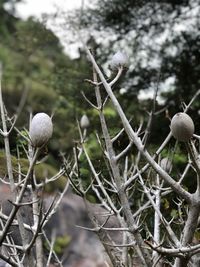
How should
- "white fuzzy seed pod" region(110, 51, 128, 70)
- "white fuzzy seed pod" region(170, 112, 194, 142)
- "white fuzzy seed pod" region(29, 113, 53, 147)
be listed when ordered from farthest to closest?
"white fuzzy seed pod" region(110, 51, 128, 70)
"white fuzzy seed pod" region(170, 112, 194, 142)
"white fuzzy seed pod" region(29, 113, 53, 147)

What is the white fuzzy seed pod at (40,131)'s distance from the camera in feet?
4.64

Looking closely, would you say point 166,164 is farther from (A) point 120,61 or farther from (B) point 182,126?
(B) point 182,126

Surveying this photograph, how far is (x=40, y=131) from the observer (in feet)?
4.67

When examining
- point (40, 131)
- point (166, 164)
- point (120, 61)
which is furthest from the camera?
point (166, 164)

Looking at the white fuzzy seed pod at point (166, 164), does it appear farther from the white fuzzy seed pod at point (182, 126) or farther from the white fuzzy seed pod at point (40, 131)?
the white fuzzy seed pod at point (40, 131)

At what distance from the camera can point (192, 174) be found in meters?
4.38

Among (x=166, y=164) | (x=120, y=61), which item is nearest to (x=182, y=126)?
(x=120, y=61)

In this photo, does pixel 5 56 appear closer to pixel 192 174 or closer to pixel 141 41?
pixel 141 41

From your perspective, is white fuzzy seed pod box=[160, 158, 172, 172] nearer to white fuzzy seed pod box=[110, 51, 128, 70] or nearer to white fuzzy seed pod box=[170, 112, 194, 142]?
white fuzzy seed pod box=[110, 51, 128, 70]

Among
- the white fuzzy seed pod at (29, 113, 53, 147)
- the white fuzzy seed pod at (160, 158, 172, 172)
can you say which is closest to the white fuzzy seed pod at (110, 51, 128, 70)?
the white fuzzy seed pod at (160, 158, 172, 172)

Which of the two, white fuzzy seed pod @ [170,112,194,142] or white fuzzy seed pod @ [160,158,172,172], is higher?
white fuzzy seed pod @ [170,112,194,142]

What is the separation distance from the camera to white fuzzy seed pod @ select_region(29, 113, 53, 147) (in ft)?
4.64

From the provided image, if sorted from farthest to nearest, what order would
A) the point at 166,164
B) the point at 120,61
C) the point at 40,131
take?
1. the point at 166,164
2. the point at 120,61
3. the point at 40,131

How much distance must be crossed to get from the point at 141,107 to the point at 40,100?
483 centimetres
